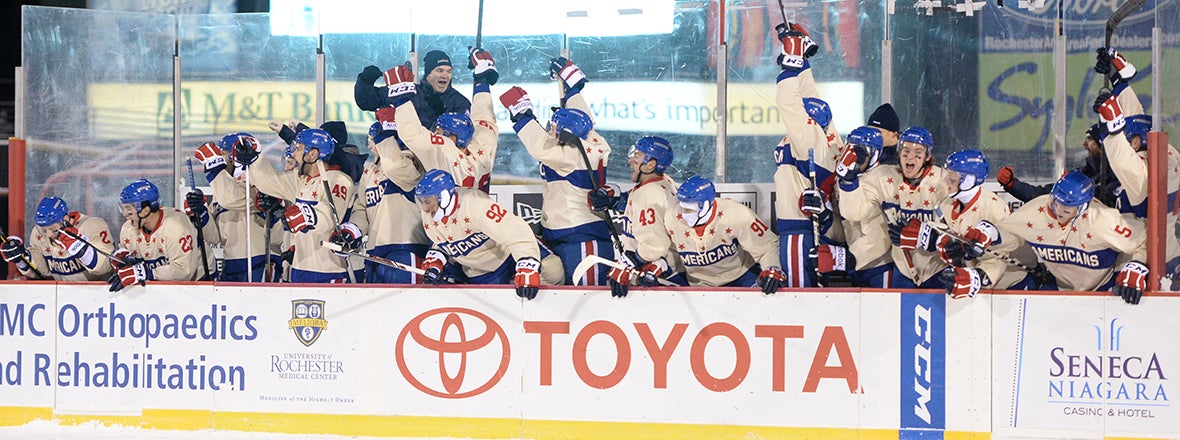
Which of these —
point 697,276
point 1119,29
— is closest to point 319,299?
point 697,276

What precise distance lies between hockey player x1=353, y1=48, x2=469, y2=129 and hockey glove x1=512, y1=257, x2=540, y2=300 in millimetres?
1497

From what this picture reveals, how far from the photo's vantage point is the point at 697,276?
6.75 metres

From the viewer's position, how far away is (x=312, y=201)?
7242 millimetres

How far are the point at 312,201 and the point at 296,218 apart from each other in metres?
0.15

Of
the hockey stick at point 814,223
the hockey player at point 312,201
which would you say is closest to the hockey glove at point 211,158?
the hockey player at point 312,201

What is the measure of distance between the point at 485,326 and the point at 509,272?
0.58 m

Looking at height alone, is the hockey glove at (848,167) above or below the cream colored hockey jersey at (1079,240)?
above

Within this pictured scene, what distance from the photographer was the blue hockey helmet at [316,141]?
7.23 metres

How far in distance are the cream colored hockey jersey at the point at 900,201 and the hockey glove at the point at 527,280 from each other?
1506 mm

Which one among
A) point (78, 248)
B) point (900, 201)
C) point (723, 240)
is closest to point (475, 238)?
point (723, 240)

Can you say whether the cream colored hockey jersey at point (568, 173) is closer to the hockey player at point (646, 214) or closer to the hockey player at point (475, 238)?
the hockey player at point (646, 214)

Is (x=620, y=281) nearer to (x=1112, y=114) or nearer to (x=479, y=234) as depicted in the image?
(x=479, y=234)

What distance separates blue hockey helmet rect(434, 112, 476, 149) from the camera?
6.98m

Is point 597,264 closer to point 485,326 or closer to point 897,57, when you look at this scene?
point 485,326
